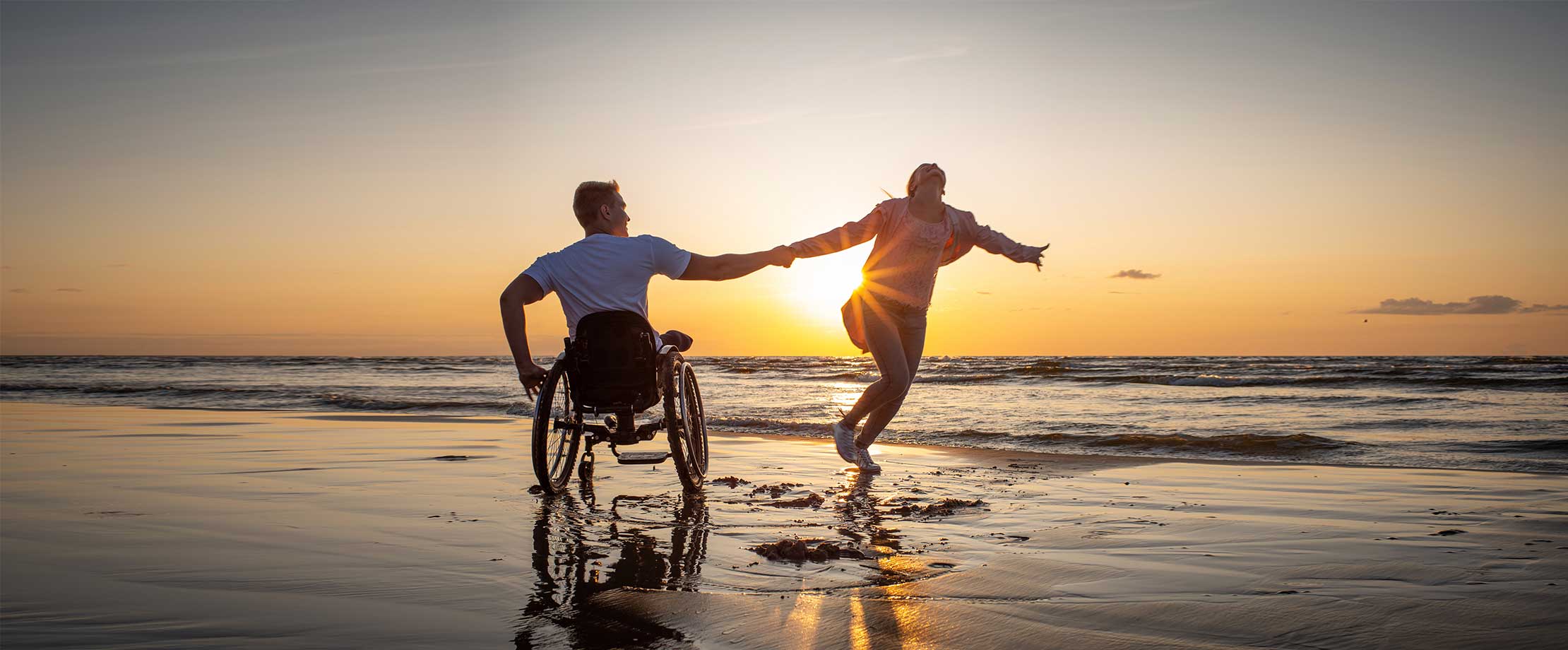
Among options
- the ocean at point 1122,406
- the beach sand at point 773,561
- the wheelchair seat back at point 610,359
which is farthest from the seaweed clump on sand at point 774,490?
the ocean at point 1122,406

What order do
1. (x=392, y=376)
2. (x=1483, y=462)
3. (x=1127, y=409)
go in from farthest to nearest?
(x=392, y=376)
(x=1127, y=409)
(x=1483, y=462)

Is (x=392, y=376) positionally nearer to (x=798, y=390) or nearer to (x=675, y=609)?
(x=798, y=390)

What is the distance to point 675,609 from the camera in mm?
2480

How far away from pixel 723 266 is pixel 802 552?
1.83 meters

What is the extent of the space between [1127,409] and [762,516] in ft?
32.2

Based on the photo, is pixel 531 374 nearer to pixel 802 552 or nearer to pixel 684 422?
pixel 684 422

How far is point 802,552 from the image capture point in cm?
313

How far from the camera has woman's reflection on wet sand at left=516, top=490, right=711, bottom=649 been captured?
2.26 meters

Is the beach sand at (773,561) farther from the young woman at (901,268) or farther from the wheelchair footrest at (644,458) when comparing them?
the young woman at (901,268)

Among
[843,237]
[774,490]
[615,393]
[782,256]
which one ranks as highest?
[843,237]

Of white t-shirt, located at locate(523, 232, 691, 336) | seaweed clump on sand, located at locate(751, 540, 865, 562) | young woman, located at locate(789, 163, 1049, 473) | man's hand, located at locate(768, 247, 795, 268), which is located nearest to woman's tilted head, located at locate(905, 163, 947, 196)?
young woman, located at locate(789, 163, 1049, 473)

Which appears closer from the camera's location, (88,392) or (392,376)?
(88,392)

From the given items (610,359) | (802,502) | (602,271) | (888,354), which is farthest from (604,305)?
(888,354)

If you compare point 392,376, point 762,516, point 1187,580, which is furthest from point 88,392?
point 1187,580
